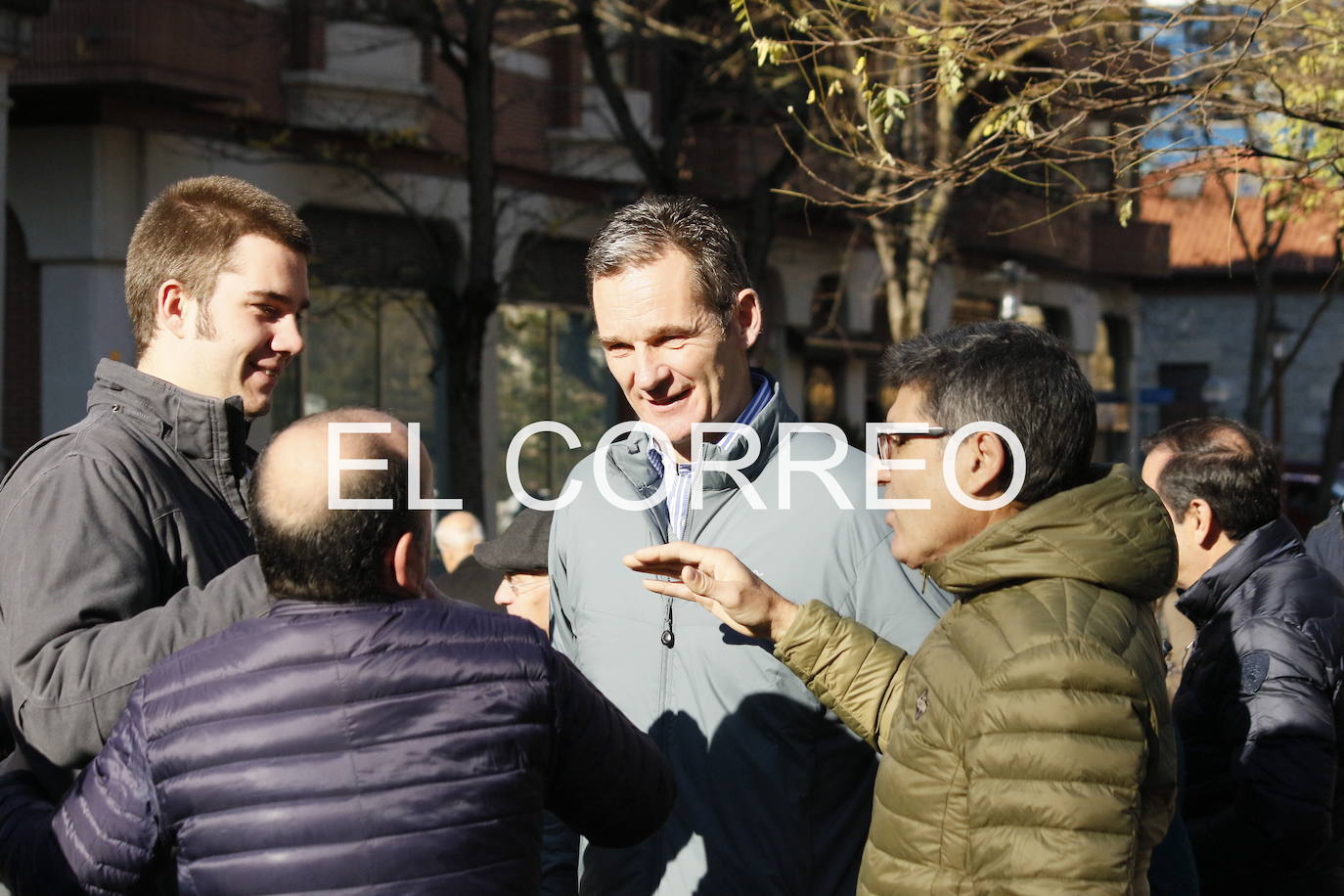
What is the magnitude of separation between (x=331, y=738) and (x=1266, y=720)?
7.99 feet

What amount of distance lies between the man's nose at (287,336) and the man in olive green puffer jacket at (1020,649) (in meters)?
0.96

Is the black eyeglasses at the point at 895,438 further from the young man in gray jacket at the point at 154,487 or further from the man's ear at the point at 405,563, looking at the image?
the young man in gray jacket at the point at 154,487

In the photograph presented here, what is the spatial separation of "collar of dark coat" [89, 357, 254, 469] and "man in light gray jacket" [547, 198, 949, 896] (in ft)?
2.50

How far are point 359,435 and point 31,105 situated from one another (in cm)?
1341

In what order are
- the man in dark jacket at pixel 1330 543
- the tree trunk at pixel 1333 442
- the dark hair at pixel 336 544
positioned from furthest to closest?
the tree trunk at pixel 1333 442 < the man in dark jacket at pixel 1330 543 < the dark hair at pixel 336 544

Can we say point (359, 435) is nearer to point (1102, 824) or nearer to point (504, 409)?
point (1102, 824)

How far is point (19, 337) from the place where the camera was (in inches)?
584

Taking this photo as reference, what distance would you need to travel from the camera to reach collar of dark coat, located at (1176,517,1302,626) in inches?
167

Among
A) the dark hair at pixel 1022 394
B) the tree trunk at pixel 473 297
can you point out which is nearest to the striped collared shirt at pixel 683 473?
the dark hair at pixel 1022 394

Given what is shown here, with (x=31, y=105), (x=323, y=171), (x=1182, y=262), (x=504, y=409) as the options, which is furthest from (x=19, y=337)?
(x=1182, y=262)

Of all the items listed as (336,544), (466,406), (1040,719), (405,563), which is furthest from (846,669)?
(466,406)

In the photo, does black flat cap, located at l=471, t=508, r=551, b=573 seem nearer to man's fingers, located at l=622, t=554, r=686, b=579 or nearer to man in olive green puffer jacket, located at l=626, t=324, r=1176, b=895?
man's fingers, located at l=622, t=554, r=686, b=579

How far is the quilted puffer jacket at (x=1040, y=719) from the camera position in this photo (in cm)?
235

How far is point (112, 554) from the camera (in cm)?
280
